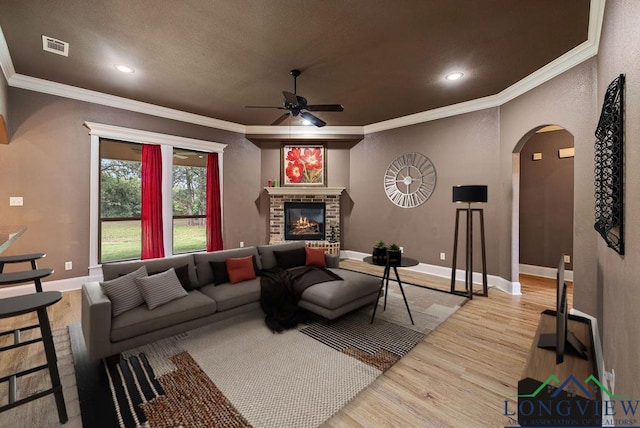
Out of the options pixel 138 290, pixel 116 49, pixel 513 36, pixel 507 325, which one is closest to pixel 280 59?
pixel 116 49

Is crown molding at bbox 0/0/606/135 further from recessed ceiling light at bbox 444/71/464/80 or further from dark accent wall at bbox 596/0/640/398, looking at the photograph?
dark accent wall at bbox 596/0/640/398

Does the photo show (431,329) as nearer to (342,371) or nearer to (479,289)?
(342,371)

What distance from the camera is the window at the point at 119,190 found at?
4.57m

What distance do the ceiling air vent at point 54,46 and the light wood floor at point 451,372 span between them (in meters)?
3.02

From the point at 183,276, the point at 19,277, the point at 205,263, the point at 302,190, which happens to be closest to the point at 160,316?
the point at 183,276

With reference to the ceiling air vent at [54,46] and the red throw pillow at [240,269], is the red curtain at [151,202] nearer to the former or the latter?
the ceiling air vent at [54,46]

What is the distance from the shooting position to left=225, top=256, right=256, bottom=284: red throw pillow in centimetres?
322

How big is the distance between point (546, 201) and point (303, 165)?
479 centimetres

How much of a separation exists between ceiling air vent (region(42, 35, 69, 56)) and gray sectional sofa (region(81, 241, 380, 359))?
2432 mm

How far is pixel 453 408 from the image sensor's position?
1.79 metres

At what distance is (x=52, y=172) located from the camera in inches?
155

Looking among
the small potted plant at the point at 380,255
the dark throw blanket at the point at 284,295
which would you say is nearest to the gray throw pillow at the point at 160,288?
the dark throw blanket at the point at 284,295

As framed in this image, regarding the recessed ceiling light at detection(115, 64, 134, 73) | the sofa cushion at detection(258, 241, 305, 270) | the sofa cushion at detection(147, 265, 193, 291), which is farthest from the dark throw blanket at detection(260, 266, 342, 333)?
the recessed ceiling light at detection(115, 64, 134, 73)

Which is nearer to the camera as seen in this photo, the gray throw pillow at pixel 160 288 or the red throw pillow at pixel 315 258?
the gray throw pillow at pixel 160 288
